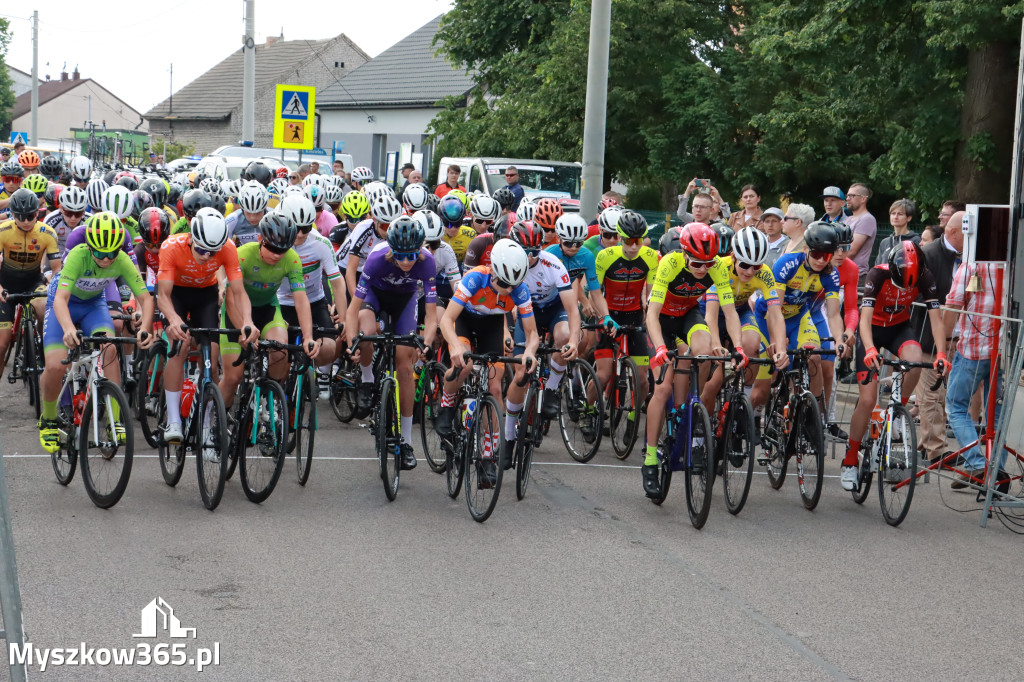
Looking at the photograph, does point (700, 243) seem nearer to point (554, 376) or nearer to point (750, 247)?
point (750, 247)

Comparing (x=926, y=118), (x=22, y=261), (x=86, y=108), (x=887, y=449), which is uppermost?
(x=86, y=108)

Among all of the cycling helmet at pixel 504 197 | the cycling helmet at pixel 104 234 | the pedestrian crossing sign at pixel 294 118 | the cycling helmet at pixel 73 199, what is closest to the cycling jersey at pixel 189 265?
the cycling helmet at pixel 104 234

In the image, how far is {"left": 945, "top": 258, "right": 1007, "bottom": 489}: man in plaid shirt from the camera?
924cm

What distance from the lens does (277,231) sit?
841cm

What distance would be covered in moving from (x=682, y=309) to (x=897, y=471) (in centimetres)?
188

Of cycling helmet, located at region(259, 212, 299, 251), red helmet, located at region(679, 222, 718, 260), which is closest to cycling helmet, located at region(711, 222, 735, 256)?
red helmet, located at region(679, 222, 718, 260)

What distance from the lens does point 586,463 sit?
1006 cm

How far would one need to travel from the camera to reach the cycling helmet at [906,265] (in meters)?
9.20

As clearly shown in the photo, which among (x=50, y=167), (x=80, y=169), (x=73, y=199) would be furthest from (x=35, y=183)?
(x=80, y=169)

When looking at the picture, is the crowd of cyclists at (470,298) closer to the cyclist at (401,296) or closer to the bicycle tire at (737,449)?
the cyclist at (401,296)

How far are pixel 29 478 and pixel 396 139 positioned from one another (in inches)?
1946

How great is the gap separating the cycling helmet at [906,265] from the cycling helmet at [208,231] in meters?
4.75

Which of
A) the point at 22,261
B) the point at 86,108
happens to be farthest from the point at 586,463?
the point at 86,108

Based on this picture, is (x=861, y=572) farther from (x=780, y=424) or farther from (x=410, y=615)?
(x=410, y=615)
